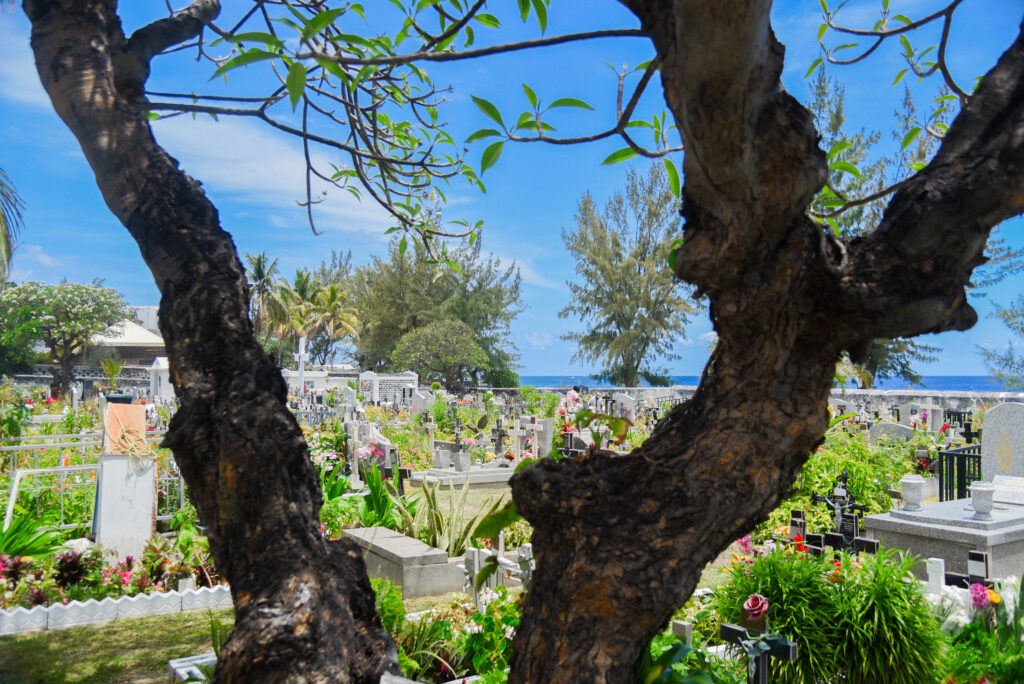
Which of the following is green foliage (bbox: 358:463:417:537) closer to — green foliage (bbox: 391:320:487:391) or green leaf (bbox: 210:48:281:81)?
green leaf (bbox: 210:48:281:81)

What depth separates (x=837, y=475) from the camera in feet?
29.5

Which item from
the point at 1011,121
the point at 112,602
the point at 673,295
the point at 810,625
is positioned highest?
the point at 673,295

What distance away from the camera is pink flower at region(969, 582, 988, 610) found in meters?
4.84

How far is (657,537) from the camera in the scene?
59.1 inches

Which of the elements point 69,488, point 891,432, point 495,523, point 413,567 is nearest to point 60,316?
point 69,488

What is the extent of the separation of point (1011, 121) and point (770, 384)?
65 cm

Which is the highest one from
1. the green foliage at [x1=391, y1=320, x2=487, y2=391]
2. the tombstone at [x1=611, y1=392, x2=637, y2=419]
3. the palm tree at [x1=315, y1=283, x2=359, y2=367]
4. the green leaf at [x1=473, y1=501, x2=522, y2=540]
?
the palm tree at [x1=315, y1=283, x2=359, y2=367]

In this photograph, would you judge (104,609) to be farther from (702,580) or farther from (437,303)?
(437,303)

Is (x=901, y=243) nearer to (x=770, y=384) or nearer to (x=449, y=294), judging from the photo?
(x=770, y=384)

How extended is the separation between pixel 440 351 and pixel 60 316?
20.2 metres

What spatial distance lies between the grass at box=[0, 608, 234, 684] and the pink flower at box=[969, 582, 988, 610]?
536cm

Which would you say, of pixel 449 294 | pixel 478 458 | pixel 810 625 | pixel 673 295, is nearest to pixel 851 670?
pixel 810 625

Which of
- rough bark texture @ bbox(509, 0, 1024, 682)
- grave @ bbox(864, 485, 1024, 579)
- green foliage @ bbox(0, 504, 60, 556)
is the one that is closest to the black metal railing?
grave @ bbox(864, 485, 1024, 579)

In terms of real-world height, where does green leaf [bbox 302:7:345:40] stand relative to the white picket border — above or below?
above
